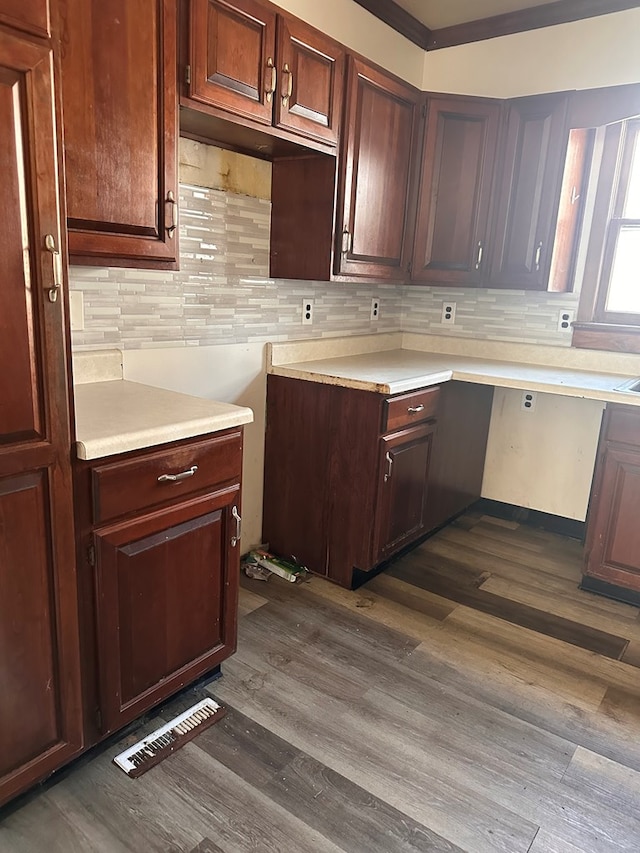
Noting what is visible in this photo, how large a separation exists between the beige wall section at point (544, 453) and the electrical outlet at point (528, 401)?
17mm

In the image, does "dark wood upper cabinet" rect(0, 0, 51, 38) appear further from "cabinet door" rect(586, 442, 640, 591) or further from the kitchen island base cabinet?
"cabinet door" rect(586, 442, 640, 591)

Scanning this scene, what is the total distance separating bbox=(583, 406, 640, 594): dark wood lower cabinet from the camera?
2.49 m

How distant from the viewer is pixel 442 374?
9.00ft

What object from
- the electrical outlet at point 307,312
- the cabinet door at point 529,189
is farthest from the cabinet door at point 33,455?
the cabinet door at point 529,189

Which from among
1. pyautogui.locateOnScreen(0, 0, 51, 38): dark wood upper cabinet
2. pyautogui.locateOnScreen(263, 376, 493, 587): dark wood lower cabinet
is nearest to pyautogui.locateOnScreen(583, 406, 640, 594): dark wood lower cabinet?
pyautogui.locateOnScreen(263, 376, 493, 587): dark wood lower cabinet

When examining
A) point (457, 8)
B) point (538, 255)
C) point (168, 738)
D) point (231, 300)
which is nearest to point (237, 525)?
point (168, 738)

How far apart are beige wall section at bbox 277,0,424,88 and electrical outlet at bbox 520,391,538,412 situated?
69.3 inches

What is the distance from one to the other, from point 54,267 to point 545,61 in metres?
2.73

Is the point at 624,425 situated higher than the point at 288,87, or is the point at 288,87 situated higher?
the point at 288,87

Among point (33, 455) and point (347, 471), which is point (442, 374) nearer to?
point (347, 471)

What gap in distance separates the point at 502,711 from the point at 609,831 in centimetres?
45

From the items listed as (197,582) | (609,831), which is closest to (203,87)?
(197,582)

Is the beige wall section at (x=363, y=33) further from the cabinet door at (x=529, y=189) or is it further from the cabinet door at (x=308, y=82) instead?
the cabinet door at (x=529, y=189)

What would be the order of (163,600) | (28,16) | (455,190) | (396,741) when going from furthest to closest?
(455,190)
(396,741)
(163,600)
(28,16)
